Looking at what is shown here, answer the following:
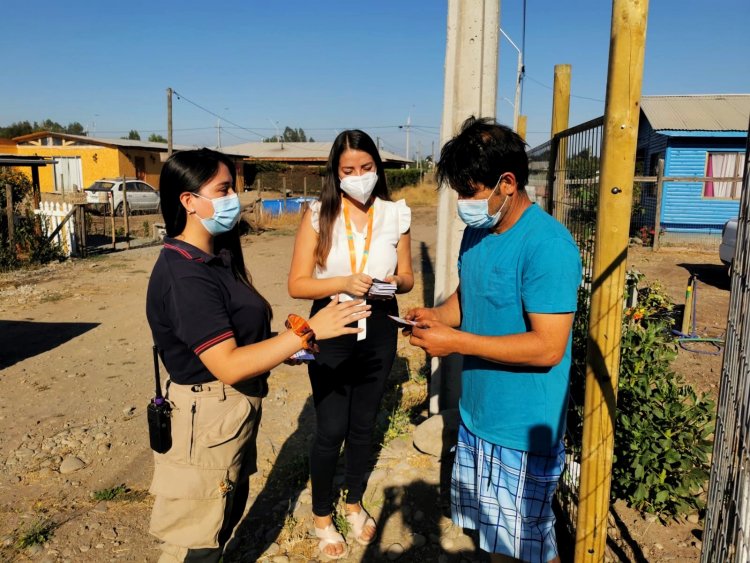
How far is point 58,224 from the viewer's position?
42.2ft

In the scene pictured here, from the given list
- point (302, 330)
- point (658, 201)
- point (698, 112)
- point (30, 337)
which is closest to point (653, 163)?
point (698, 112)

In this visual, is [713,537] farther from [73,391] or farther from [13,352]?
[13,352]

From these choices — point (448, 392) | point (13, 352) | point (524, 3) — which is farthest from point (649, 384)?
A: point (524, 3)

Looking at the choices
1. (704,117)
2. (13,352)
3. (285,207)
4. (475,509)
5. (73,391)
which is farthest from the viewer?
(285,207)

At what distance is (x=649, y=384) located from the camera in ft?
10.6

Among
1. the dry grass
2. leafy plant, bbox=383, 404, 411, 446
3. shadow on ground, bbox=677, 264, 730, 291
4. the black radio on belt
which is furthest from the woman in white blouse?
the dry grass

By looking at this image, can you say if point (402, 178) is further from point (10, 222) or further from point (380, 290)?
point (380, 290)

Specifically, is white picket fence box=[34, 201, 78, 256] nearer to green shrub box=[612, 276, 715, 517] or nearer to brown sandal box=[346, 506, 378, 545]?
brown sandal box=[346, 506, 378, 545]

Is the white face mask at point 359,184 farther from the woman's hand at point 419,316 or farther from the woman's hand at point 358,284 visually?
the woman's hand at point 419,316

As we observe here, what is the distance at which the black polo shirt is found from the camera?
1.96 meters

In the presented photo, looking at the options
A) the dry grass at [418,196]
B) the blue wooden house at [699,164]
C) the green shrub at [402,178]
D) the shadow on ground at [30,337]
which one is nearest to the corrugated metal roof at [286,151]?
the green shrub at [402,178]

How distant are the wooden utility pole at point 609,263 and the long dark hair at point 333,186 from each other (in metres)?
1.33

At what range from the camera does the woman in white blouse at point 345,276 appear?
2848 mm

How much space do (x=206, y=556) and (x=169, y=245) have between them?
3.82 ft
